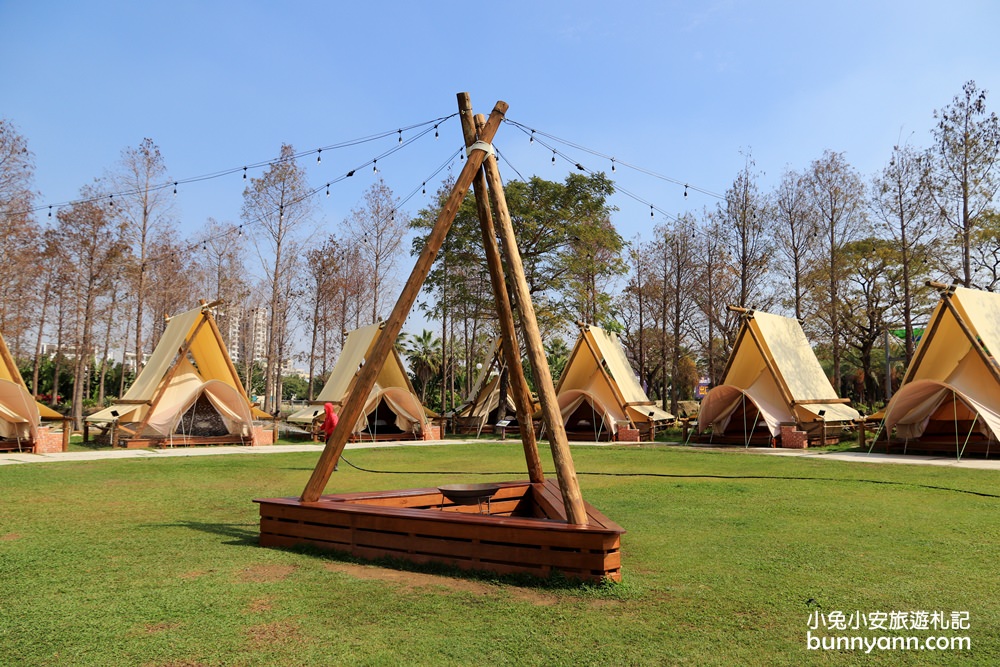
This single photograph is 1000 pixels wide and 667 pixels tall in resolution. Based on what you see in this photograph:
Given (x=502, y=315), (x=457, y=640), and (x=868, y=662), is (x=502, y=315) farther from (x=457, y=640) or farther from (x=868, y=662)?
(x=868, y=662)

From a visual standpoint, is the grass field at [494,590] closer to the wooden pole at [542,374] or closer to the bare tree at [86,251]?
the wooden pole at [542,374]

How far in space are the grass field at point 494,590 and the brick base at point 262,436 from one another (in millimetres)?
11023

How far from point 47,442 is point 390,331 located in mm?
13901

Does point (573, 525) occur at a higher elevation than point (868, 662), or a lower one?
higher

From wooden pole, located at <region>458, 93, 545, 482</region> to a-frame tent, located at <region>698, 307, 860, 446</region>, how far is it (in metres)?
14.3

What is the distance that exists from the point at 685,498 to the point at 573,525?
15.2 feet

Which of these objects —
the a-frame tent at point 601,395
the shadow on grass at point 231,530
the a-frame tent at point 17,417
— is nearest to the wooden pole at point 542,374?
the shadow on grass at point 231,530

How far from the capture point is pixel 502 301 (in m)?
7.09

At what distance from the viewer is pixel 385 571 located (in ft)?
17.2

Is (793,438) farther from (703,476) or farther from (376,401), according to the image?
(376,401)

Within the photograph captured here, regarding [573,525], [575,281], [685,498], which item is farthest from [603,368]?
[573,525]

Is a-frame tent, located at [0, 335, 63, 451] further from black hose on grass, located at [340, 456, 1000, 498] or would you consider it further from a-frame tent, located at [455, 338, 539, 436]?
a-frame tent, located at [455, 338, 539, 436]

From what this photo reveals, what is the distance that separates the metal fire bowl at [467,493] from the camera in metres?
6.42

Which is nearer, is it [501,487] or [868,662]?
[868,662]
